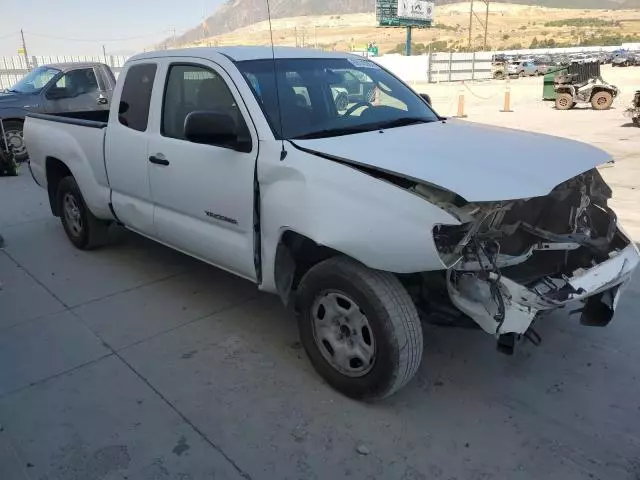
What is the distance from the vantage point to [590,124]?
592 inches

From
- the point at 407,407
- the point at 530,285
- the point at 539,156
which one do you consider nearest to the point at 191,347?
the point at 407,407

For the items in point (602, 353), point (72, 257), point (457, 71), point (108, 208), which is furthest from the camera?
point (457, 71)

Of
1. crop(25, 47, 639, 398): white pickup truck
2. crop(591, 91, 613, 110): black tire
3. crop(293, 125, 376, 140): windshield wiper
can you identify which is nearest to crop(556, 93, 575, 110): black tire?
crop(591, 91, 613, 110): black tire

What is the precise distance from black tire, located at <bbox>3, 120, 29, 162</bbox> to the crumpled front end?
34.9ft

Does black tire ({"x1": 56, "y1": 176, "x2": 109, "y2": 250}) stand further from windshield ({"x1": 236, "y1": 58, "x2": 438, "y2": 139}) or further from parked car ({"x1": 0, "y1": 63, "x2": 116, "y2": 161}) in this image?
parked car ({"x1": 0, "y1": 63, "x2": 116, "y2": 161})

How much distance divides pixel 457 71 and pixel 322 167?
137 feet

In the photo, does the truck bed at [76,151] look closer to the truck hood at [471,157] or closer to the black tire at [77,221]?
the black tire at [77,221]

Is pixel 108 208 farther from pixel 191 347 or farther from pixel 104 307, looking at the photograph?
pixel 191 347

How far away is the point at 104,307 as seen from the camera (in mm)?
4383

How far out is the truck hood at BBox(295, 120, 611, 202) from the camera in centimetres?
263

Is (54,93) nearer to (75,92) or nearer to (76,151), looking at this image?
(75,92)

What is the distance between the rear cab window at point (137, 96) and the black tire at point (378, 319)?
2.12 metres

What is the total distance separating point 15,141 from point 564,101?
55.3 feet

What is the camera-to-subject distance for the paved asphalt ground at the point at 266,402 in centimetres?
269
